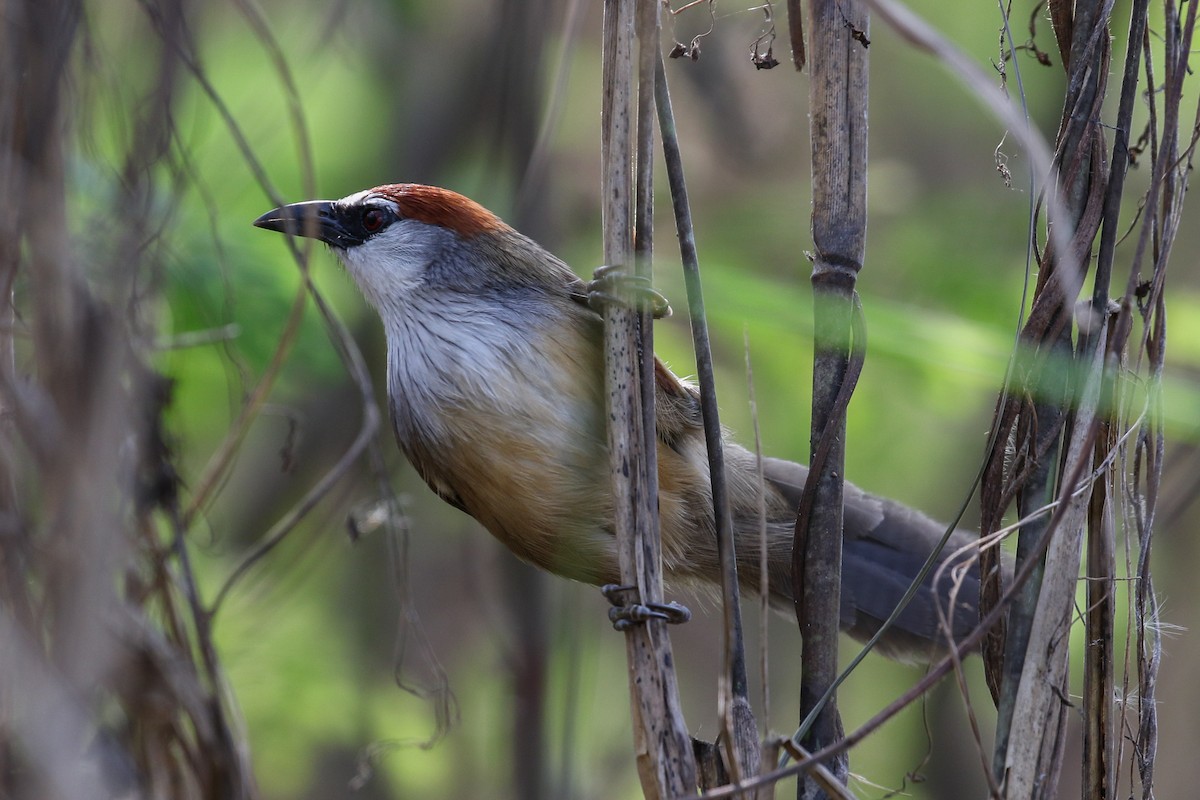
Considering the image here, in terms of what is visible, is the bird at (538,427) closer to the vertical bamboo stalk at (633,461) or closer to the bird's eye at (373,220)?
the bird's eye at (373,220)

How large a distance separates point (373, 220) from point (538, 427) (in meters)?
0.96

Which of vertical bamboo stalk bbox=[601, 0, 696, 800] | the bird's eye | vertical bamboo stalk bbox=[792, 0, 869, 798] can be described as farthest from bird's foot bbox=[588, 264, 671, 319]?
the bird's eye

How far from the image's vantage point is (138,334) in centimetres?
171

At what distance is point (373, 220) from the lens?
128 inches

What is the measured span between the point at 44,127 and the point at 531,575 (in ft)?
11.2

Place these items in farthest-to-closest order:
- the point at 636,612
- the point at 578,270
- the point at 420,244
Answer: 1. the point at 578,270
2. the point at 420,244
3. the point at 636,612

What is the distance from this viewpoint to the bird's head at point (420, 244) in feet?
9.78

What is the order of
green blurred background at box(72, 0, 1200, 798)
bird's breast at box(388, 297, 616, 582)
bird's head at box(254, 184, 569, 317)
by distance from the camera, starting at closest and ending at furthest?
bird's breast at box(388, 297, 616, 582)
bird's head at box(254, 184, 569, 317)
green blurred background at box(72, 0, 1200, 798)

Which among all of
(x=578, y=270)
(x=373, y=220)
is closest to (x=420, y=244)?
(x=373, y=220)

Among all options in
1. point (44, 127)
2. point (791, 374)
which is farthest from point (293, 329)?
point (791, 374)

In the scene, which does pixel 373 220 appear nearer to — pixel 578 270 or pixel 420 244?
pixel 420 244

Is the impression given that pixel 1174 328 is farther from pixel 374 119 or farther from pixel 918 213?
pixel 374 119

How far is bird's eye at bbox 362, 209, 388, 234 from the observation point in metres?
3.23

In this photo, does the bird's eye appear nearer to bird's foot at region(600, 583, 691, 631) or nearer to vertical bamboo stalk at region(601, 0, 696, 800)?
vertical bamboo stalk at region(601, 0, 696, 800)
